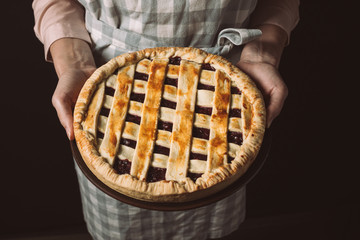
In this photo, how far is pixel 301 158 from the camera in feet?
7.35

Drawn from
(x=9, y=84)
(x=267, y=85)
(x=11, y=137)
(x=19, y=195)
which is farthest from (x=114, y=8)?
(x=19, y=195)

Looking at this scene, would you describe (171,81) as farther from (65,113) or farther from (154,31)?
(65,113)

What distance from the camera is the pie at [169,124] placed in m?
0.96

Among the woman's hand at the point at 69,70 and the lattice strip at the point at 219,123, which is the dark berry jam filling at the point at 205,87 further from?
the woman's hand at the point at 69,70

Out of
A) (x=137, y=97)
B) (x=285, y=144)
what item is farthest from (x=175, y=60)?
(x=285, y=144)

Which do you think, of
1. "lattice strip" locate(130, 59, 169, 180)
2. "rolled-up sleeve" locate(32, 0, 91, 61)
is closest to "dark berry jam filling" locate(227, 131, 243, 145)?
"lattice strip" locate(130, 59, 169, 180)

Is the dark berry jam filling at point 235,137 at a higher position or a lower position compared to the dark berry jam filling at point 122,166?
higher

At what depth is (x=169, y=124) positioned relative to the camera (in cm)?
105

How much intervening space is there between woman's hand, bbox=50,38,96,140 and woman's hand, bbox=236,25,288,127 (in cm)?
52

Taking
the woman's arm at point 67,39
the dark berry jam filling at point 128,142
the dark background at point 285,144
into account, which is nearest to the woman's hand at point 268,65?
the dark berry jam filling at point 128,142

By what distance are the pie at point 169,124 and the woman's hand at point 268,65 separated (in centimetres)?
7

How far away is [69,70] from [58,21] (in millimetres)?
188

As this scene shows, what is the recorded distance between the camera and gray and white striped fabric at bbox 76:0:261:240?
107 cm

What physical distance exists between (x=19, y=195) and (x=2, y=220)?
155 mm
